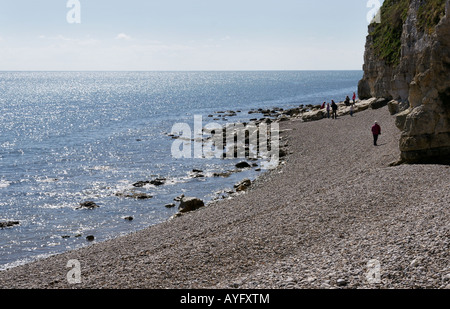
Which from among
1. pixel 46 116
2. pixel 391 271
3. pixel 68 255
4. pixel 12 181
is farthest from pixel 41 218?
pixel 46 116

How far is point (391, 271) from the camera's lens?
12586 mm

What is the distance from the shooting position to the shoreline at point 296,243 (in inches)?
531

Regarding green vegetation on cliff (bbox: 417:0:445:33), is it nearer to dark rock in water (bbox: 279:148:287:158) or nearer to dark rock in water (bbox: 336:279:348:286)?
dark rock in water (bbox: 279:148:287:158)

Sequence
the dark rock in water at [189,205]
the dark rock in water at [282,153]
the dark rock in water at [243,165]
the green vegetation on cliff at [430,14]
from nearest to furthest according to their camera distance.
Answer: the green vegetation on cliff at [430,14], the dark rock in water at [189,205], the dark rock in water at [243,165], the dark rock in water at [282,153]

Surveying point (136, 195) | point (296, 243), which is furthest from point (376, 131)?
point (296, 243)

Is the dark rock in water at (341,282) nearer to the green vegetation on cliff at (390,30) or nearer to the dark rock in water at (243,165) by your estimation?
the green vegetation on cliff at (390,30)

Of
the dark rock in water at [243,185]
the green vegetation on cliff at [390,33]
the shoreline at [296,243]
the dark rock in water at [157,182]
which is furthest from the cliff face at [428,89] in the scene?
the dark rock in water at [157,182]

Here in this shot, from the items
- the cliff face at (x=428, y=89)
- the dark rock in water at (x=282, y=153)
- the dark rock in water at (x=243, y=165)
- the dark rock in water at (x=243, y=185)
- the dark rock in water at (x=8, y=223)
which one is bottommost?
the dark rock in water at (x=8, y=223)

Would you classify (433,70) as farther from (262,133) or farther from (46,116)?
(46,116)

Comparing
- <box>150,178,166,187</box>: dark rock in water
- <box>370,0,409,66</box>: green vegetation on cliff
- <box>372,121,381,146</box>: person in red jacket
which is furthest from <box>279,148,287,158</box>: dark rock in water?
<box>370,0,409,66</box>: green vegetation on cliff

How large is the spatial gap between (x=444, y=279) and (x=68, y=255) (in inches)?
679

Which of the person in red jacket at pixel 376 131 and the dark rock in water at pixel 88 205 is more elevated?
the person in red jacket at pixel 376 131

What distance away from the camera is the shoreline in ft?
44.3
